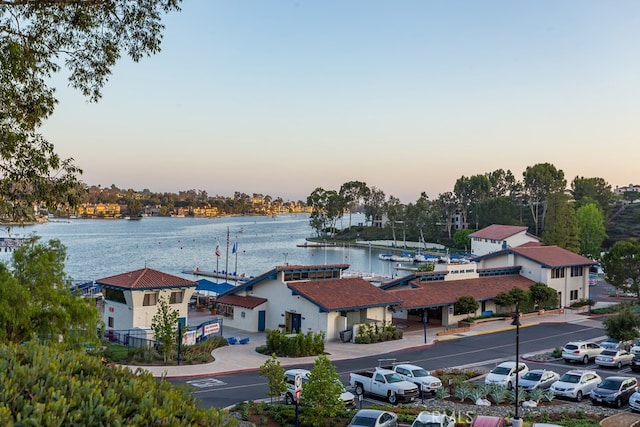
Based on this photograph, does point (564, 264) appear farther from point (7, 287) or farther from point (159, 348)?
point (7, 287)

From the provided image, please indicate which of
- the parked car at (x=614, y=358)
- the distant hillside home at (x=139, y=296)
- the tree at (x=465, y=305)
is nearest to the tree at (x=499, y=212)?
the tree at (x=465, y=305)

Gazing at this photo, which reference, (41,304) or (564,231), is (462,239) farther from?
(41,304)

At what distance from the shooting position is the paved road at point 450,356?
26.6 metres

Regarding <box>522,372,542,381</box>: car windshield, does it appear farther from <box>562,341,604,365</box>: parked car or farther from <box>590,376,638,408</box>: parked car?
<box>562,341,604,365</box>: parked car

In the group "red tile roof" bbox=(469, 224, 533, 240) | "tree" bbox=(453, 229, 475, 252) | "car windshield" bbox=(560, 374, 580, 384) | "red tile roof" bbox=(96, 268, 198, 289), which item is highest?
"red tile roof" bbox=(469, 224, 533, 240)

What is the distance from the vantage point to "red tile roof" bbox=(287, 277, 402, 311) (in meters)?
40.7

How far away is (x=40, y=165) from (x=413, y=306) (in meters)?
33.4

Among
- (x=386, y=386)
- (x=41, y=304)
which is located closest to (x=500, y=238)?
(x=386, y=386)

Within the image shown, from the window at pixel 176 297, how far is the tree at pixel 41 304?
14.6m

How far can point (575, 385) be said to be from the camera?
1070 inches

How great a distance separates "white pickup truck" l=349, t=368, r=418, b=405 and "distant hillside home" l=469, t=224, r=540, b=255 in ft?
223

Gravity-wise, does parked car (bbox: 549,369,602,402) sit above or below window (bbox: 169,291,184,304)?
below

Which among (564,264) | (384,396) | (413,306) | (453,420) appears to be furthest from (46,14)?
(564,264)

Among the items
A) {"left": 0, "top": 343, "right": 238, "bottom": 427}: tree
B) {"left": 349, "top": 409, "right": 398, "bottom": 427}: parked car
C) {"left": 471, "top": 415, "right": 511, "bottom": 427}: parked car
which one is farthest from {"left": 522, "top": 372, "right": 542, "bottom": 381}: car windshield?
{"left": 0, "top": 343, "right": 238, "bottom": 427}: tree
